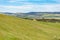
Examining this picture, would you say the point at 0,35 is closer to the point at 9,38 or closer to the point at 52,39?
the point at 9,38

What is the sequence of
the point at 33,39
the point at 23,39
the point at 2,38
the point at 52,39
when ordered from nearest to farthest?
the point at 2,38, the point at 23,39, the point at 33,39, the point at 52,39

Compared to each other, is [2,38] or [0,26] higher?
[0,26]

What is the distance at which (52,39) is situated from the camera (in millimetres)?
34812

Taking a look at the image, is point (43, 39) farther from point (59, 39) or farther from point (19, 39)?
point (19, 39)

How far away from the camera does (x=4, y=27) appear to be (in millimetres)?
35125

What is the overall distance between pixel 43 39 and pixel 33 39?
87.3 inches

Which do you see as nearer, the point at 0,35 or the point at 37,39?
the point at 0,35

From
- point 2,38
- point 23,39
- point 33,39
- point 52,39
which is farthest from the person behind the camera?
point 52,39

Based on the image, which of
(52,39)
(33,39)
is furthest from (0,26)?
(52,39)

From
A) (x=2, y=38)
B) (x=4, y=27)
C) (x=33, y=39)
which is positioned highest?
(x=4, y=27)

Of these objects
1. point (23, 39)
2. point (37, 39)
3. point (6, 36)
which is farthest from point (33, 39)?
point (6, 36)

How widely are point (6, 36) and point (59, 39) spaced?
388 inches

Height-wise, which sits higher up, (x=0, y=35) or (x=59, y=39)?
(x=59, y=39)

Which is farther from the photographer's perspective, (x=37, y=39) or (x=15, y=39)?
(x=37, y=39)
